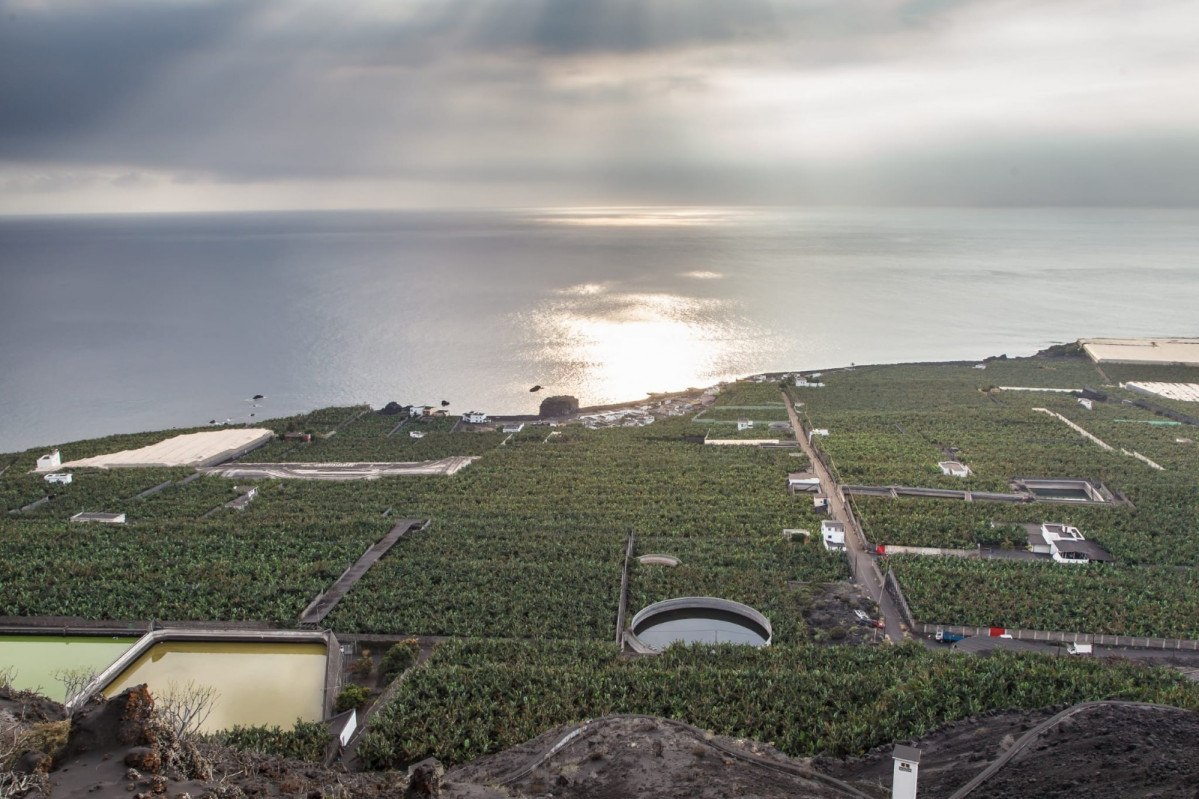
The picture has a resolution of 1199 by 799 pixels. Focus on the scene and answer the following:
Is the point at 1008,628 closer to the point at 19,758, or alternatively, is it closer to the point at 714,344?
the point at 19,758

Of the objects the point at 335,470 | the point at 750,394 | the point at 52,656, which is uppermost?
the point at 52,656

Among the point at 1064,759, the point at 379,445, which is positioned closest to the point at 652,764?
the point at 1064,759

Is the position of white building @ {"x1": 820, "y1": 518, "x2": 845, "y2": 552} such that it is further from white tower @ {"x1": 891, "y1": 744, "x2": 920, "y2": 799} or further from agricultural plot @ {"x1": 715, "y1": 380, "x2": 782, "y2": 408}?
agricultural plot @ {"x1": 715, "y1": 380, "x2": 782, "y2": 408}

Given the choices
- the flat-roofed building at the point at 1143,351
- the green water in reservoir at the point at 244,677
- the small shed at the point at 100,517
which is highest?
the small shed at the point at 100,517

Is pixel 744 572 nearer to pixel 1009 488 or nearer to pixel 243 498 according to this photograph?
pixel 1009 488

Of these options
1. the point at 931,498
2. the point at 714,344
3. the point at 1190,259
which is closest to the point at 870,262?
the point at 1190,259

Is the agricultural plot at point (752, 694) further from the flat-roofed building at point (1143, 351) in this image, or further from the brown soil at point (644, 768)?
the flat-roofed building at point (1143, 351)

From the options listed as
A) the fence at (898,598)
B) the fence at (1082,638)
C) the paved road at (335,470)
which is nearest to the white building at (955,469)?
the fence at (898,598)
